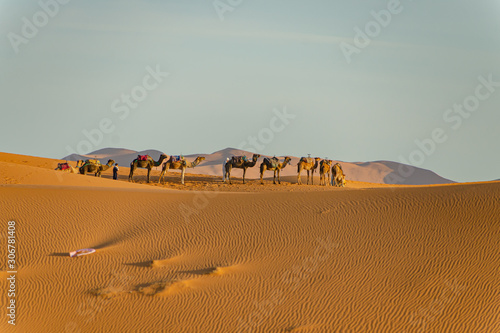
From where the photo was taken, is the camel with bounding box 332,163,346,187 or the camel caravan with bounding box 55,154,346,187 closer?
the camel caravan with bounding box 55,154,346,187


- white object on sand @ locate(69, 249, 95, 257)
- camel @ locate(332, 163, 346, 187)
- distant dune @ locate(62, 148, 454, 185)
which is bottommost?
white object on sand @ locate(69, 249, 95, 257)

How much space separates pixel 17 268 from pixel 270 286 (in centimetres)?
736

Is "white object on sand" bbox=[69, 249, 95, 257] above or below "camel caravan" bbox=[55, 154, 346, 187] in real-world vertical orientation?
below

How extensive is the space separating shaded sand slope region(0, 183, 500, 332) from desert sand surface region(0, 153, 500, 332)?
4 cm

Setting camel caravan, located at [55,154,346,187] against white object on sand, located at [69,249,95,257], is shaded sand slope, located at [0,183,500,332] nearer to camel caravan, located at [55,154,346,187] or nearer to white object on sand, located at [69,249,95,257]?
white object on sand, located at [69,249,95,257]

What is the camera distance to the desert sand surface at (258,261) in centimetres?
1373

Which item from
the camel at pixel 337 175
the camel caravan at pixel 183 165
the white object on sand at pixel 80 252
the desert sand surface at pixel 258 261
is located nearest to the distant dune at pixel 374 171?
the camel at pixel 337 175

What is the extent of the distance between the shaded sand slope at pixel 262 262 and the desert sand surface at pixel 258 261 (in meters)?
0.04

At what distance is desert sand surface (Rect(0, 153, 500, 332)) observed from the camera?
45.1 feet

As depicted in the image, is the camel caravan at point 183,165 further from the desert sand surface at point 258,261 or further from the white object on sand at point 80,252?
the white object on sand at point 80,252

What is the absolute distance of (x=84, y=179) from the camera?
34594 mm

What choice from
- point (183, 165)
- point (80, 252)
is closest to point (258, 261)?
point (80, 252)

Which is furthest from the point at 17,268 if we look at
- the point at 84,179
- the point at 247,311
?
the point at 84,179

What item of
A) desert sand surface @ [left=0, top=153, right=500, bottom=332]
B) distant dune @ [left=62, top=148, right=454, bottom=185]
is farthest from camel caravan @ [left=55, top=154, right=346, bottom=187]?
distant dune @ [left=62, top=148, right=454, bottom=185]
